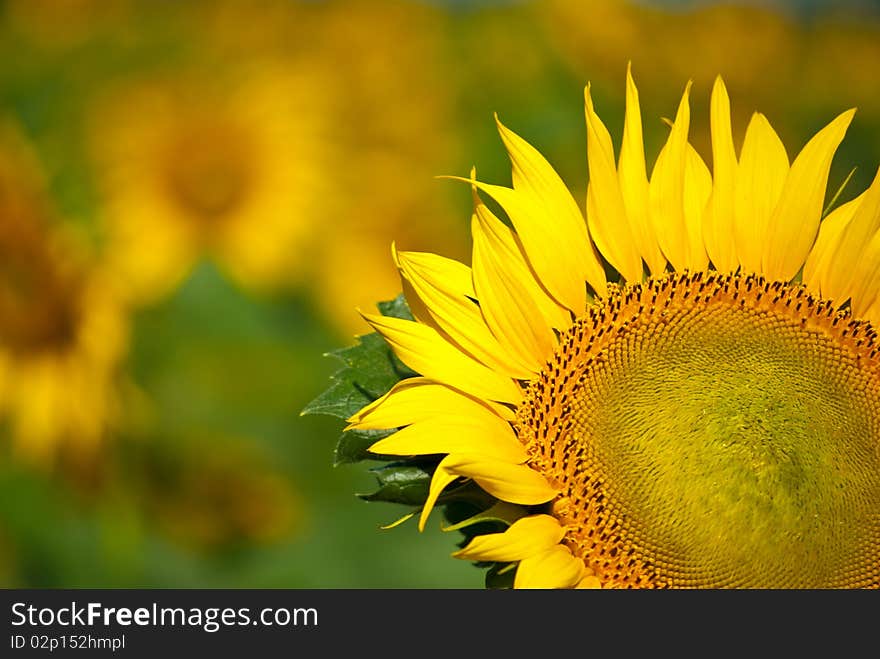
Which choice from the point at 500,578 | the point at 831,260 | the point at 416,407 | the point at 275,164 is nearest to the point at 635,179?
the point at 831,260

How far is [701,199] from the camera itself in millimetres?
1410

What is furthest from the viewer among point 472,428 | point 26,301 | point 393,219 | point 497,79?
point 497,79

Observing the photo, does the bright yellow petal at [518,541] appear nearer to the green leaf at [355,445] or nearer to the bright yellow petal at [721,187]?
the green leaf at [355,445]

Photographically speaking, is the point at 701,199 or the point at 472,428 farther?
the point at 701,199

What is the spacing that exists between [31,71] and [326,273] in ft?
5.25

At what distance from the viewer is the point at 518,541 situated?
1195 mm

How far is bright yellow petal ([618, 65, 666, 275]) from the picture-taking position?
54.4 inches

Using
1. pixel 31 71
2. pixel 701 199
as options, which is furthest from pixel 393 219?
pixel 701 199

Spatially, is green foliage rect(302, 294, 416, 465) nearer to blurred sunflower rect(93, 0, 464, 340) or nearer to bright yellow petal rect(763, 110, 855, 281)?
bright yellow petal rect(763, 110, 855, 281)

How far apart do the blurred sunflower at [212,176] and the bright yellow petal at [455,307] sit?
256 centimetres

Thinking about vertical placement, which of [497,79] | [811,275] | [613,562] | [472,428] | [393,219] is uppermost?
[497,79]

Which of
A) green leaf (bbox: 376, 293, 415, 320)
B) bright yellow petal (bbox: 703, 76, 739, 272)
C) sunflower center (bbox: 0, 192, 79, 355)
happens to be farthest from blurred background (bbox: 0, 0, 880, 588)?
bright yellow petal (bbox: 703, 76, 739, 272)

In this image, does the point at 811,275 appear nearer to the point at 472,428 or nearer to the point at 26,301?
the point at 472,428

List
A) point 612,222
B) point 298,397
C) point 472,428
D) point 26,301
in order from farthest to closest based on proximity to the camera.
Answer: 1. point 298,397
2. point 26,301
3. point 612,222
4. point 472,428
